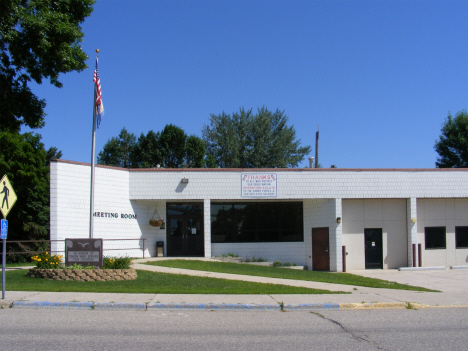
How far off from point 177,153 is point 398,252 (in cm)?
2794

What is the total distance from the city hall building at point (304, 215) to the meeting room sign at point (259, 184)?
0.17 feet

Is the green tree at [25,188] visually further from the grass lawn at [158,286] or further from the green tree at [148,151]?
the green tree at [148,151]

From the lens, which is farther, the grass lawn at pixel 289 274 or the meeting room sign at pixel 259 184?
the meeting room sign at pixel 259 184

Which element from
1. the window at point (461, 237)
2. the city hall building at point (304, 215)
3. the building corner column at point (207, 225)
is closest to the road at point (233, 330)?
the building corner column at point (207, 225)

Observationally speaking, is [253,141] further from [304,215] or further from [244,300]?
[244,300]

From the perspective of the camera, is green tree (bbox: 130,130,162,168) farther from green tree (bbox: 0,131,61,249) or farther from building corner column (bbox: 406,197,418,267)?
building corner column (bbox: 406,197,418,267)

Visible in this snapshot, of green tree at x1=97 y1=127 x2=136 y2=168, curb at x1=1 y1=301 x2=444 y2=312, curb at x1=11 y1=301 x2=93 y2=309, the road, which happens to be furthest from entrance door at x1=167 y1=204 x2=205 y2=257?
green tree at x1=97 y1=127 x2=136 y2=168

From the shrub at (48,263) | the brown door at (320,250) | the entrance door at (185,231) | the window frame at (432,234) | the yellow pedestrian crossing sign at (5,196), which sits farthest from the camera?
the window frame at (432,234)

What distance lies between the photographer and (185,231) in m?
24.7

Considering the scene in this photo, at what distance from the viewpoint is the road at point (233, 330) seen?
24.2ft

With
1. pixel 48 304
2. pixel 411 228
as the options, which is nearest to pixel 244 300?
pixel 48 304

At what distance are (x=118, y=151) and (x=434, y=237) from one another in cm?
3853

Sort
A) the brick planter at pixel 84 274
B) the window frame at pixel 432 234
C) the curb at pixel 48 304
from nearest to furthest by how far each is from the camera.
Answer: the curb at pixel 48 304 → the brick planter at pixel 84 274 → the window frame at pixel 432 234

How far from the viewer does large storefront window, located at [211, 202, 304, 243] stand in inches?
978
